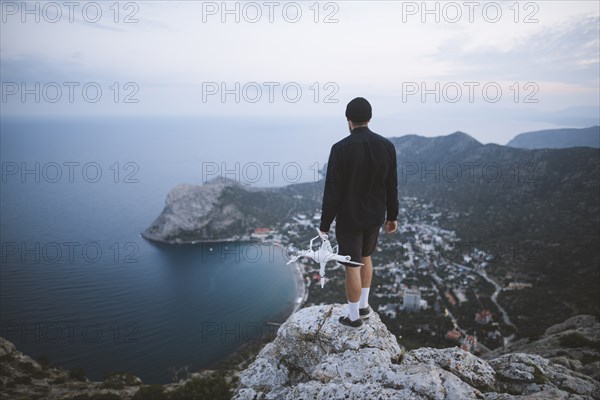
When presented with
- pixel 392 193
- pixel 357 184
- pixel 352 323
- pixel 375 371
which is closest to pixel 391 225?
pixel 392 193

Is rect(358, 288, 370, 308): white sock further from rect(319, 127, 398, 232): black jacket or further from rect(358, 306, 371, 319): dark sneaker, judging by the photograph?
rect(319, 127, 398, 232): black jacket

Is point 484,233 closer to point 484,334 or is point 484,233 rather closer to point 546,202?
point 546,202

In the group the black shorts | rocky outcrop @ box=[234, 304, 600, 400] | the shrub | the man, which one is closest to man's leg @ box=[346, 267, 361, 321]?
the man

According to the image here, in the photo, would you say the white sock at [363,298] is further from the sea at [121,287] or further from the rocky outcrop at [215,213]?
the rocky outcrop at [215,213]

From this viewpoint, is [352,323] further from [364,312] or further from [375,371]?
[375,371]

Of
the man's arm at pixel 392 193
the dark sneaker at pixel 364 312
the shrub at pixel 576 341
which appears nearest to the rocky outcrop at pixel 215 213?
the shrub at pixel 576 341

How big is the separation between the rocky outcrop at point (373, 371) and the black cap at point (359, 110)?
3.43 meters

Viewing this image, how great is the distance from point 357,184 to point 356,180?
0.20ft

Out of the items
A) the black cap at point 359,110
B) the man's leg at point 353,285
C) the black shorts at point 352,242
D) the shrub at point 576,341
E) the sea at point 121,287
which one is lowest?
the sea at point 121,287

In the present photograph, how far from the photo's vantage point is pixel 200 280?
61.0 m

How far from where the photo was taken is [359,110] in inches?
186

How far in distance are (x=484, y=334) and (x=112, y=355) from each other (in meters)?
40.8

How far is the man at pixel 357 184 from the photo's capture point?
4.56 metres

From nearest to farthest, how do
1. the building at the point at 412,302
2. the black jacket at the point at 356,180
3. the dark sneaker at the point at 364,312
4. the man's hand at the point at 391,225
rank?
the black jacket at the point at 356,180
the man's hand at the point at 391,225
the dark sneaker at the point at 364,312
the building at the point at 412,302
